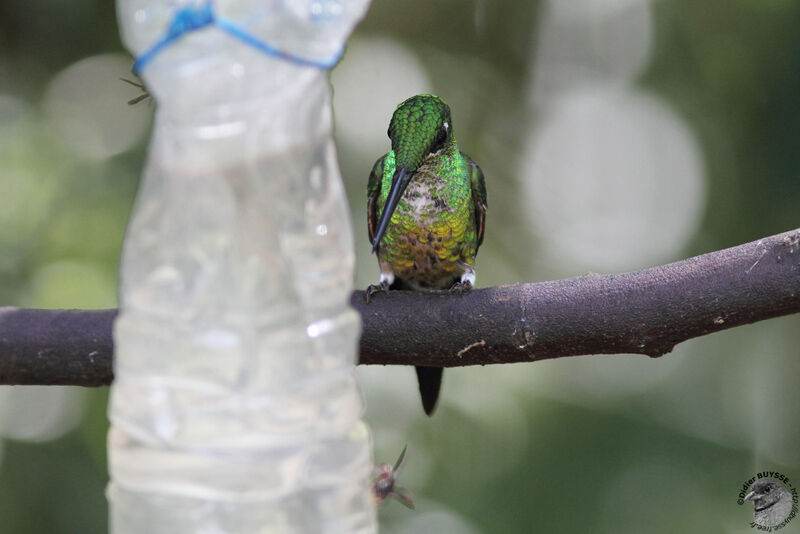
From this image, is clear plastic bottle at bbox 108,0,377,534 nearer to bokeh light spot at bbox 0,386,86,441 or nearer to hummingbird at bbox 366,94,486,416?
hummingbird at bbox 366,94,486,416

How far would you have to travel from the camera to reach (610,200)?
4281mm

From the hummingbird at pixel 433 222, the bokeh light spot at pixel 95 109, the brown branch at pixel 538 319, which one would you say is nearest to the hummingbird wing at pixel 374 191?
the hummingbird at pixel 433 222

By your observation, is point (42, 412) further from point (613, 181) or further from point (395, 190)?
point (613, 181)

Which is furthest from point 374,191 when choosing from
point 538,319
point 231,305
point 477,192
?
point 231,305

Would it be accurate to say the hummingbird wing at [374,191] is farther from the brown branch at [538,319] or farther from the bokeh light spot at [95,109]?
the bokeh light spot at [95,109]

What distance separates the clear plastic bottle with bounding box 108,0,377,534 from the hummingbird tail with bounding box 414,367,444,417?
56.9 inches

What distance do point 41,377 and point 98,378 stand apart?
0.11m

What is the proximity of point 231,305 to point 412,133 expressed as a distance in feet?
4.26

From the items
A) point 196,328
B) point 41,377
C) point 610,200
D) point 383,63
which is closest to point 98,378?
point 41,377

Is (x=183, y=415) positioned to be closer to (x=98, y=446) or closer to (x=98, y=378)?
(x=98, y=378)

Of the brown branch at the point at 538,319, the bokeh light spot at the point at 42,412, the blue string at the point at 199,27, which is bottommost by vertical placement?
the bokeh light spot at the point at 42,412

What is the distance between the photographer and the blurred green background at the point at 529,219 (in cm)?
322

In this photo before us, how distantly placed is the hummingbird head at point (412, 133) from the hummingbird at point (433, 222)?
17 mm

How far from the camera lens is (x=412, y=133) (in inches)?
86.7
